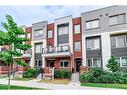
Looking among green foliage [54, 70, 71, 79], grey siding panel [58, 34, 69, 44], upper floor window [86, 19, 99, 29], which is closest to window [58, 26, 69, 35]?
grey siding panel [58, 34, 69, 44]

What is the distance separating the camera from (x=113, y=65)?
747 inches

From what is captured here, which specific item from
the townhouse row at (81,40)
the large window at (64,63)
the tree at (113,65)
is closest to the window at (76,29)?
the townhouse row at (81,40)

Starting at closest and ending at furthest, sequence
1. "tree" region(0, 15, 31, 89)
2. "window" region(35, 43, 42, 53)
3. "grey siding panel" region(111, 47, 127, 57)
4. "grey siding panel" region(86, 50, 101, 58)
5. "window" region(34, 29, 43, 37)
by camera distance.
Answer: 1. "tree" region(0, 15, 31, 89)
2. "grey siding panel" region(111, 47, 127, 57)
3. "grey siding panel" region(86, 50, 101, 58)
4. "window" region(35, 43, 42, 53)
5. "window" region(34, 29, 43, 37)

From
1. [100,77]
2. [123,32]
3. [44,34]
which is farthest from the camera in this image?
[44,34]

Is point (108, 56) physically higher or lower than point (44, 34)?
lower

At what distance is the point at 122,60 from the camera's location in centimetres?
2033

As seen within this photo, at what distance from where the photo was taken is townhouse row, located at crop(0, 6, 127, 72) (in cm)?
2077

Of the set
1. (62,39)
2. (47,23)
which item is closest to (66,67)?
(62,39)

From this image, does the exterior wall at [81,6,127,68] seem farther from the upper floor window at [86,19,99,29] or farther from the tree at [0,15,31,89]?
the tree at [0,15,31,89]

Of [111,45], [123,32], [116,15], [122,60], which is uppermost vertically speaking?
[116,15]

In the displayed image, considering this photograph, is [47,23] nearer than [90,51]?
No

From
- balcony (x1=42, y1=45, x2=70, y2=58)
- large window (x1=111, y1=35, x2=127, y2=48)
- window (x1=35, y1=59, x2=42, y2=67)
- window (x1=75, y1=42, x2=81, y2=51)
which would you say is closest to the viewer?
large window (x1=111, y1=35, x2=127, y2=48)

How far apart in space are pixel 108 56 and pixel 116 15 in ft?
15.3

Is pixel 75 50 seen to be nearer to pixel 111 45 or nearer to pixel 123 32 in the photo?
pixel 111 45
